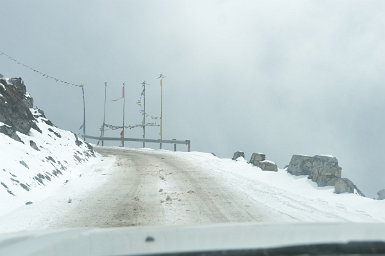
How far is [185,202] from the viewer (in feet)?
41.0

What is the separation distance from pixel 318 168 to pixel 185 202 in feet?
21.4

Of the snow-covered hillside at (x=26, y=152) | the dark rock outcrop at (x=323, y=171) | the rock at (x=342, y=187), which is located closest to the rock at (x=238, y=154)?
the snow-covered hillside at (x=26, y=152)

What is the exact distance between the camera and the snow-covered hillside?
537 inches

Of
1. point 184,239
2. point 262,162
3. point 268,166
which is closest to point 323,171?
point 268,166

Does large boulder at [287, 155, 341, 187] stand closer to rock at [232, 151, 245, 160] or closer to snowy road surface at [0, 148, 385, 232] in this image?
snowy road surface at [0, 148, 385, 232]

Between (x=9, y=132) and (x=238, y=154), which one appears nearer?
(x=9, y=132)

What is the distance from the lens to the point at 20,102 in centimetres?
2320

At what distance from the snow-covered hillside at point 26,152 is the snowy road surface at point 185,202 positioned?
26.4 inches

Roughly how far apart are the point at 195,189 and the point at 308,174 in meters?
5.31

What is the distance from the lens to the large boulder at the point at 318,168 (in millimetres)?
16719

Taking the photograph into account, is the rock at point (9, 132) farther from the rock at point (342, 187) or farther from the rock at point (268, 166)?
the rock at point (342, 187)

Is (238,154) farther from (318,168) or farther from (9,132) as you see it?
(9,132)

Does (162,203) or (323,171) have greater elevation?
(323,171)

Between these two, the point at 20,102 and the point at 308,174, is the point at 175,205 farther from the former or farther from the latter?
the point at 20,102
